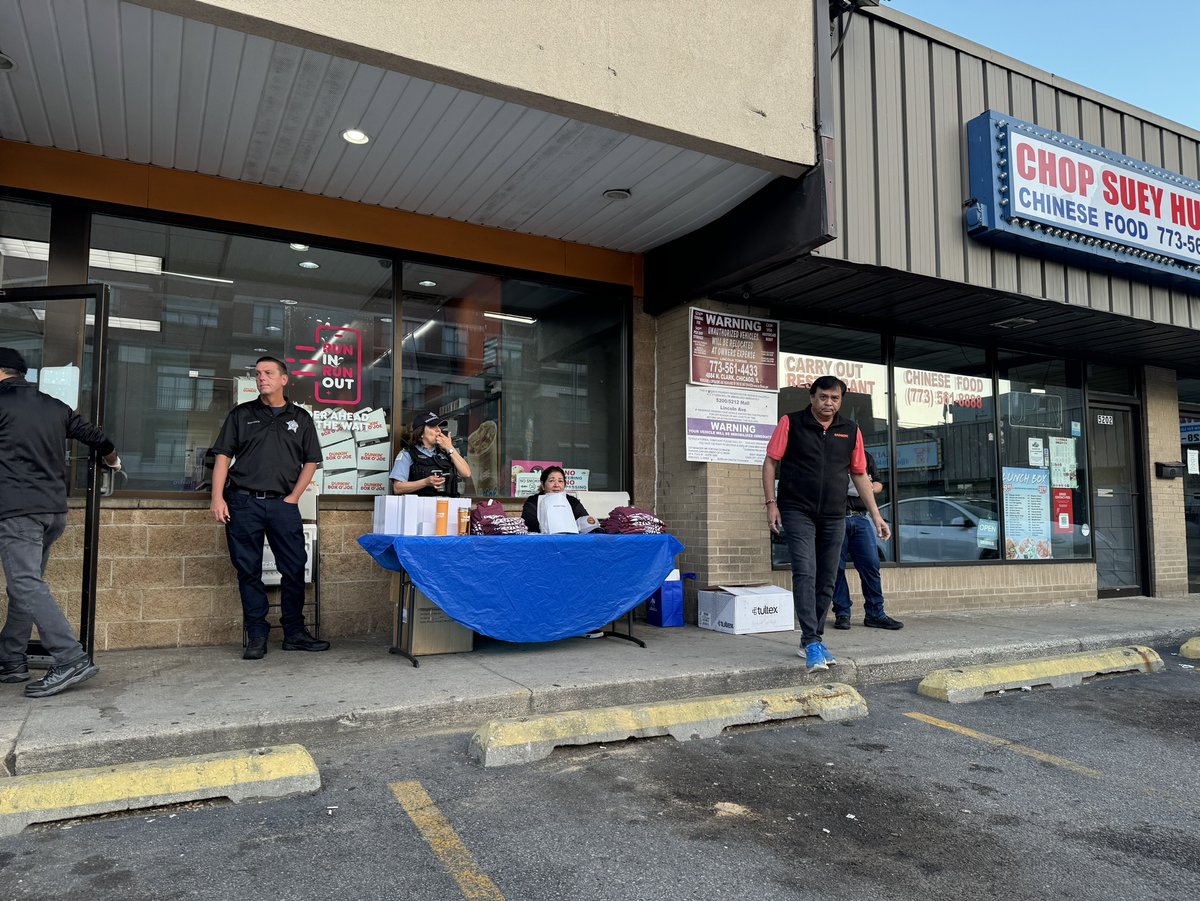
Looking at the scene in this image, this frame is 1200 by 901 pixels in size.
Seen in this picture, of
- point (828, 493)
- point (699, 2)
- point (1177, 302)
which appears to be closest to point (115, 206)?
point (699, 2)

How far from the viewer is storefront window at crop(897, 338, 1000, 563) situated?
28.3 ft

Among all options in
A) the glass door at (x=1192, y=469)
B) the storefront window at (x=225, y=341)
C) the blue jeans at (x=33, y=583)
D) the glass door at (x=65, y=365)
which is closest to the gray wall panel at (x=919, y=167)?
the storefront window at (x=225, y=341)

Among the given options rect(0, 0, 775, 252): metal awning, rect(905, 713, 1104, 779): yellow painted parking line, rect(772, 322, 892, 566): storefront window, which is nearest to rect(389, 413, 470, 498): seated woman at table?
rect(0, 0, 775, 252): metal awning

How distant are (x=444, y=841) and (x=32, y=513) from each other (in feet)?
10.0

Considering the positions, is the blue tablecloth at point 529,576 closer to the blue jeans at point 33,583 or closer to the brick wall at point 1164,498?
the blue jeans at point 33,583

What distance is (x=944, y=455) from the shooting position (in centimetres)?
891

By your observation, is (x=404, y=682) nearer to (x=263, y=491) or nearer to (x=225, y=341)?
(x=263, y=491)

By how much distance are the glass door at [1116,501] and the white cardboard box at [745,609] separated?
5372 mm

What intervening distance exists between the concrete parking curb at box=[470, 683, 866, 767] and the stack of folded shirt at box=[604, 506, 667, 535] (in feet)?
5.64

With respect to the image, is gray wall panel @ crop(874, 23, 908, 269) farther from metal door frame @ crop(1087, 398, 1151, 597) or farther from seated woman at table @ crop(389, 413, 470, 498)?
metal door frame @ crop(1087, 398, 1151, 597)

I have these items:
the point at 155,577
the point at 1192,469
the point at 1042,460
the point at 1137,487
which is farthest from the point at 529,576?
the point at 1192,469

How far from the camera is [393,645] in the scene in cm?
569

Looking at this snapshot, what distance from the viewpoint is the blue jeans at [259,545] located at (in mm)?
5328

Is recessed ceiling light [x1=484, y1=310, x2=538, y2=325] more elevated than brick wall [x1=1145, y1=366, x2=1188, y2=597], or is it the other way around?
recessed ceiling light [x1=484, y1=310, x2=538, y2=325]
